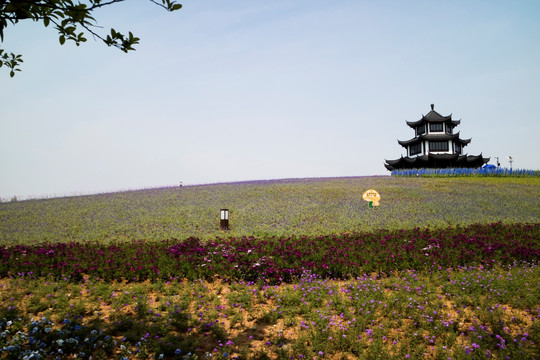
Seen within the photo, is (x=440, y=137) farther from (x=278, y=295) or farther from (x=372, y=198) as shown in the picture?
(x=278, y=295)

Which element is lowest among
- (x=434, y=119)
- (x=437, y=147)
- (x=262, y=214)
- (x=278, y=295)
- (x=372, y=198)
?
(x=278, y=295)

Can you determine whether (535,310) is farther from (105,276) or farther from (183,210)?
(183,210)

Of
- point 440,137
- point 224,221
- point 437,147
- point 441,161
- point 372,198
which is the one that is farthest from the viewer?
point 437,147

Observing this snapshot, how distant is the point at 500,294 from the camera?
23.3ft

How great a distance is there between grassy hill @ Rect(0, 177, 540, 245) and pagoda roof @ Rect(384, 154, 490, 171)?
66.0ft

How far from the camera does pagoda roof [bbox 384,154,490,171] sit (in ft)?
151

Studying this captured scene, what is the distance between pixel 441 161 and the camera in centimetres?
4644

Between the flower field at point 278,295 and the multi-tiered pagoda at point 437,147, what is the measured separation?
34110 mm

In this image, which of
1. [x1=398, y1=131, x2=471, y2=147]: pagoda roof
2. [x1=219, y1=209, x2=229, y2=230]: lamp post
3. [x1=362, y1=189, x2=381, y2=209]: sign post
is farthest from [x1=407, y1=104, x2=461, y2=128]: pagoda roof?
[x1=219, y1=209, x2=229, y2=230]: lamp post

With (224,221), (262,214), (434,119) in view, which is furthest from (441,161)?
(224,221)

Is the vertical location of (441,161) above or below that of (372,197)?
above

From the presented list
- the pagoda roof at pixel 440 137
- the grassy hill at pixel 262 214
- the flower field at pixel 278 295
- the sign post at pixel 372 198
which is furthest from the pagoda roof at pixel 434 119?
the flower field at pixel 278 295

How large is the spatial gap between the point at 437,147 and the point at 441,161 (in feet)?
8.35

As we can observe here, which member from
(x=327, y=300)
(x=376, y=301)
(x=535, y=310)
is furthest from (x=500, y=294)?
(x=327, y=300)
